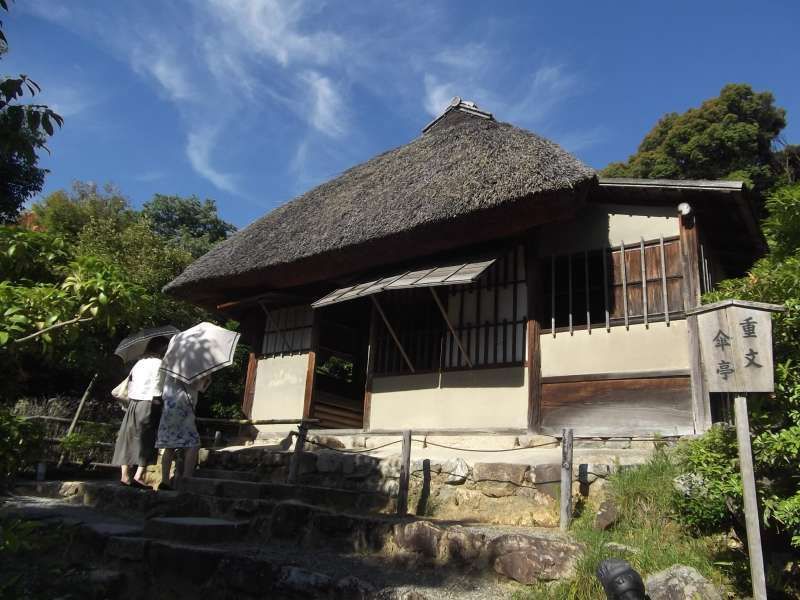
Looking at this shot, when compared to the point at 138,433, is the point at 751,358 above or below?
above

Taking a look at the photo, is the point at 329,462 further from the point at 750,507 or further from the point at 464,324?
the point at 750,507

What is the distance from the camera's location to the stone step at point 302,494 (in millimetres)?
5996

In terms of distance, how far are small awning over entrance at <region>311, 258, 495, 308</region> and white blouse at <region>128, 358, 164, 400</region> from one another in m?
2.75

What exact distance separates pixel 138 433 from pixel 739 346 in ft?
16.9

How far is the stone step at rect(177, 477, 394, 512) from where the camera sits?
600 cm

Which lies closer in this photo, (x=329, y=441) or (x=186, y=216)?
(x=329, y=441)

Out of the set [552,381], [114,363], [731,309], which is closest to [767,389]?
[731,309]

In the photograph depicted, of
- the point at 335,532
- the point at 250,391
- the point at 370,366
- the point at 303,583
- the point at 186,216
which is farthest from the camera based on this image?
the point at 186,216

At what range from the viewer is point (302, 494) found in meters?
6.07

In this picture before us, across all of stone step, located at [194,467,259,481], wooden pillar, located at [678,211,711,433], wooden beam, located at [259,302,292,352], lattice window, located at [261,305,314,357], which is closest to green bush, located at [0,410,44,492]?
stone step, located at [194,467,259,481]

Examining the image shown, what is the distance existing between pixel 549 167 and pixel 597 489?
3596 mm

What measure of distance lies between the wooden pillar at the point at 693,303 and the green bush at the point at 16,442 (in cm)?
541

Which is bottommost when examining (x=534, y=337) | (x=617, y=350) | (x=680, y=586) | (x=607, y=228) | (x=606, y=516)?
(x=680, y=586)

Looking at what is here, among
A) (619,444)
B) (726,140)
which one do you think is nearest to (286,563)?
(619,444)
